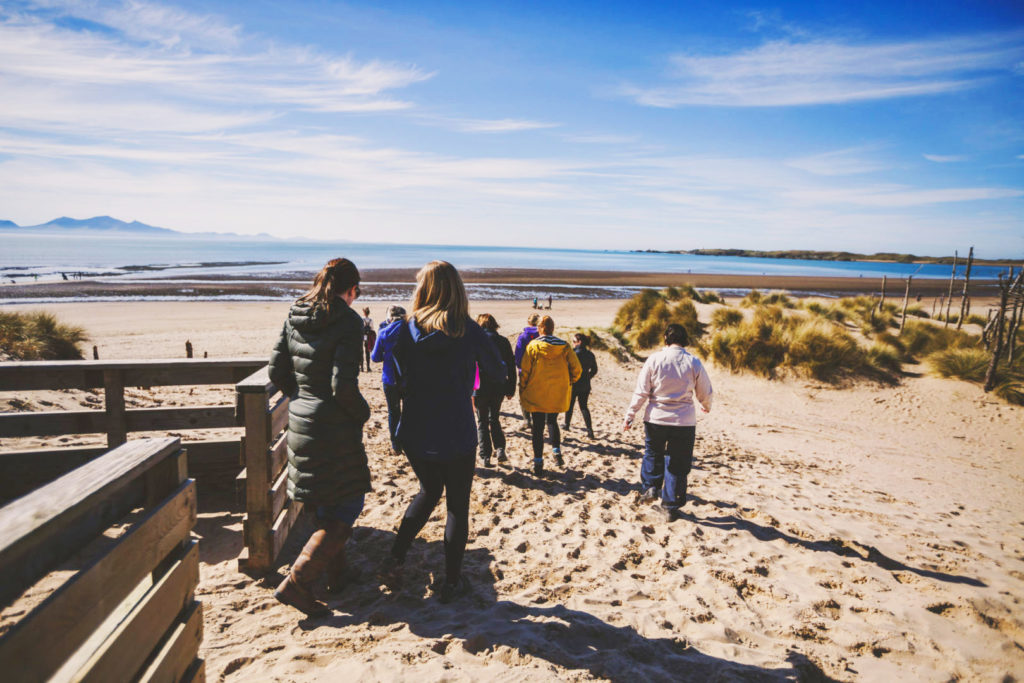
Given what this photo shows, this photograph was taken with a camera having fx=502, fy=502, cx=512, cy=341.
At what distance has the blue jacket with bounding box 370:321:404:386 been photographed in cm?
324

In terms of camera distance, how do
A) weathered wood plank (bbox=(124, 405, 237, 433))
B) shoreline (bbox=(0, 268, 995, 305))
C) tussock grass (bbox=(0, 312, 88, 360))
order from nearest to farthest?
weathered wood plank (bbox=(124, 405, 237, 433))
tussock grass (bbox=(0, 312, 88, 360))
shoreline (bbox=(0, 268, 995, 305))

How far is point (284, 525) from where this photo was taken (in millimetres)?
3770

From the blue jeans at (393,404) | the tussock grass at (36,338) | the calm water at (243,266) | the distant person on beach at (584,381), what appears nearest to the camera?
the blue jeans at (393,404)

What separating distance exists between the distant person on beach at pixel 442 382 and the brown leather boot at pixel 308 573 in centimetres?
67

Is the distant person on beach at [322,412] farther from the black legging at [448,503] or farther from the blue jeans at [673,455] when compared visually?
the blue jeans at [673,455]

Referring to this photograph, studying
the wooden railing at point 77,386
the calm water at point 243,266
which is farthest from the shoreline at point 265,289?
the wooden railing at point 77,386

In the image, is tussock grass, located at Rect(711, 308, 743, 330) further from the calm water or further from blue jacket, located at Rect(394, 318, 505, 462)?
blue jacket, located at Rect(394, 318, 505, 462)

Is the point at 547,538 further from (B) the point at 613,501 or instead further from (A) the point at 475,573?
(B) the point at 613,501

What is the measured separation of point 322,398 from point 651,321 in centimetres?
1624

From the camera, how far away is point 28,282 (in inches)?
Result: 1409

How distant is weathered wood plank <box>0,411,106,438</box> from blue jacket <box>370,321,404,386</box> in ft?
8.17

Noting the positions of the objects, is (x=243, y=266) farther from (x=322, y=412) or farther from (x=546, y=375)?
(x=322, y=412)

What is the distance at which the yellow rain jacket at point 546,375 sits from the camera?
5766mm

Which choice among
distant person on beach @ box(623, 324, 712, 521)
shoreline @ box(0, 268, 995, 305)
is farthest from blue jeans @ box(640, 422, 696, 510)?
shoreline @ box(0, 268, 995, 305)
